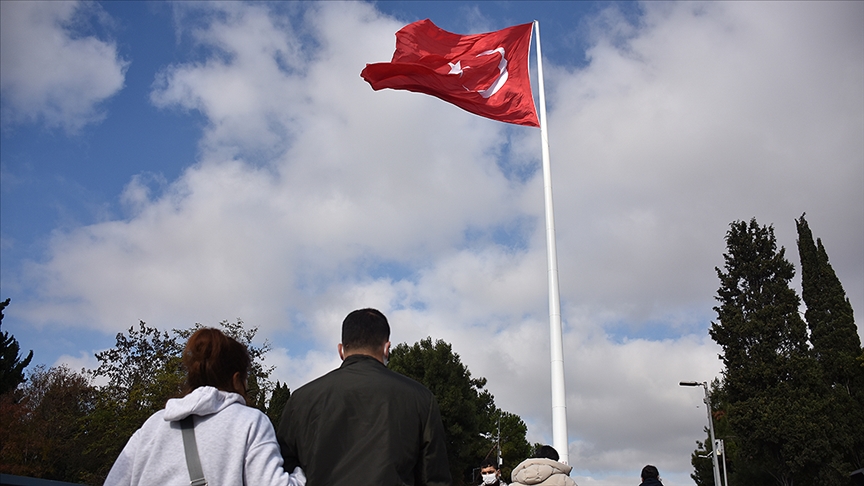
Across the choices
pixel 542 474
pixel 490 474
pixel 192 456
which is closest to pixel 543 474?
pixel 542 474

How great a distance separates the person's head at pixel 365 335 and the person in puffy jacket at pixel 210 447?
0.72 metres

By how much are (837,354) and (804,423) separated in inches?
324

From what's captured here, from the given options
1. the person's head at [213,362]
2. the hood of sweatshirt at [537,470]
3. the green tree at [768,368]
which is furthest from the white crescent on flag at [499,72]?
the green tree at [768,368]

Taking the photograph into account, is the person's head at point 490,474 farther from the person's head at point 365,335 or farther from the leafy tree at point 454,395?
the leafy tree at point 454,395

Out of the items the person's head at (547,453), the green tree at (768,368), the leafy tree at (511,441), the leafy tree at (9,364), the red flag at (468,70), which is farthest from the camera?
the leafy tree at (511,441)

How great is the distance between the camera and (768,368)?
36188 millimetres

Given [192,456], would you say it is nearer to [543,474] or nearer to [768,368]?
[543,474]

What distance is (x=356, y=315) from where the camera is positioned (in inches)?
150

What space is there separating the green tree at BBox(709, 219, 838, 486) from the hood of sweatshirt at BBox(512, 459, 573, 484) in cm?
3280

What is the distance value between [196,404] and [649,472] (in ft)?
22.9

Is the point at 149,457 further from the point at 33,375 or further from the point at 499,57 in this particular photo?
the point at 33,375

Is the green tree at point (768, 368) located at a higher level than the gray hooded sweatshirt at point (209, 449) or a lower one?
higher

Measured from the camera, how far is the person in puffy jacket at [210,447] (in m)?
2.93

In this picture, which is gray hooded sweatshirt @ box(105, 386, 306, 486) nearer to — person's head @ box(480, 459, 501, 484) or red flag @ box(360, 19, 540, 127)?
person's head @ box(480, 459, 501, 484)
